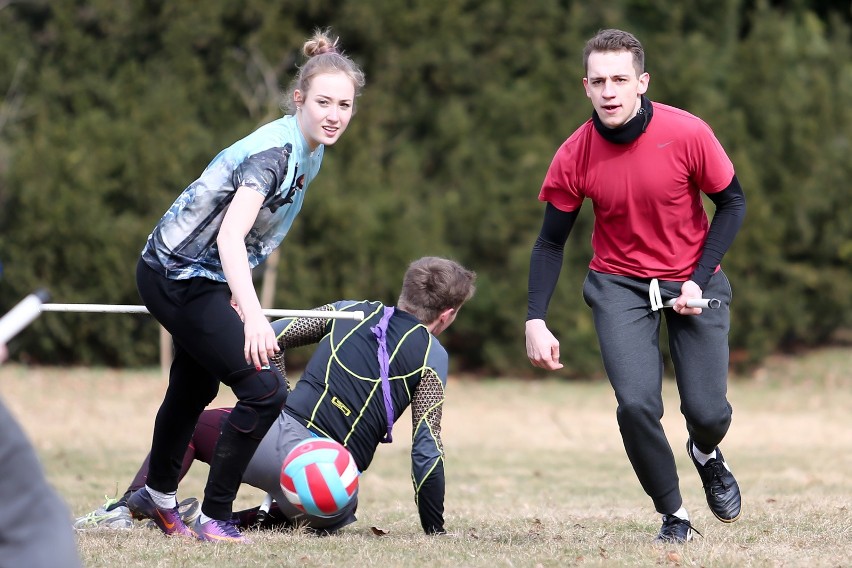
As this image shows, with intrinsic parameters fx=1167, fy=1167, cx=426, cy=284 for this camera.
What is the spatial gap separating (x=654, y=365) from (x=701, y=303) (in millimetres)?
350

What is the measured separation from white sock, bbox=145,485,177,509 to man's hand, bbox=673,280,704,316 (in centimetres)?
242

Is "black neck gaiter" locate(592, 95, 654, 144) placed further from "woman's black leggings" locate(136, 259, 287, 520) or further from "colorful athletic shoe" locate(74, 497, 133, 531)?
"colorful athletic shoe" locate(74, 497, 133, 531)

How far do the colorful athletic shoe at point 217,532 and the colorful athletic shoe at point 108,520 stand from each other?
23.8 inches

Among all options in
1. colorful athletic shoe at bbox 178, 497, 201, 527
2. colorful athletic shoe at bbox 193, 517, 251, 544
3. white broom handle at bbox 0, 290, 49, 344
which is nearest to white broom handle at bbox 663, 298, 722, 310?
colorful athletic shoe at bbox 193, 517, 251, 544

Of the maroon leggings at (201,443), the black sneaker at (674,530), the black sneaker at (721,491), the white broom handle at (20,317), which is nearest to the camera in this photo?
the white broom handle at (20,317)

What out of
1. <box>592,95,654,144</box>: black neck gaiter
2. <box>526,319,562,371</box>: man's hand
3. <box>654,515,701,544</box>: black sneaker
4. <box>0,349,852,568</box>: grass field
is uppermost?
<box>592,95,654,144</box>: black neck gaiter

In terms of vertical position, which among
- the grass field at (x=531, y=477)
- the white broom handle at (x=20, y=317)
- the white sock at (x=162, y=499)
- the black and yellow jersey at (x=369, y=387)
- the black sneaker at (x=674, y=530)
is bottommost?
the grass field at (x=531, y=477)

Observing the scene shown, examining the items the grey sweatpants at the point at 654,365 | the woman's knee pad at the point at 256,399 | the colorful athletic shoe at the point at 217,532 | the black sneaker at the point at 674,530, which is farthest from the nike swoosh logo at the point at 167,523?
the black sneaker at the point at 674,530

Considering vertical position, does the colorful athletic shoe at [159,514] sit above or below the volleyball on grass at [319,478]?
below

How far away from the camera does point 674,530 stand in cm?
523

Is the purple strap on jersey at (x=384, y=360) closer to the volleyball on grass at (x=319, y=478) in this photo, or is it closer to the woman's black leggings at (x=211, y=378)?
the volleyball on grass at (x=319, y=478)

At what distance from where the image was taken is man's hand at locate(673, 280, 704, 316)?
5098 mm

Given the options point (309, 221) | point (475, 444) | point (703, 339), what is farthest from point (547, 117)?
point (703, 339)

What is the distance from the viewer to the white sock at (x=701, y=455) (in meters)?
5.59
